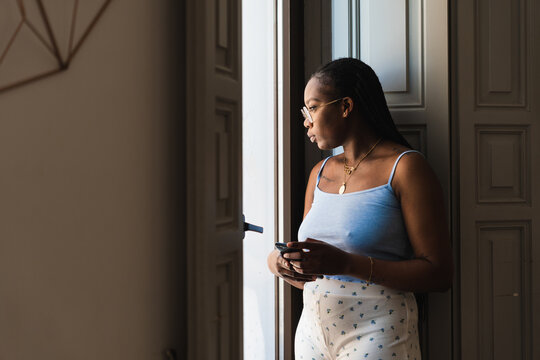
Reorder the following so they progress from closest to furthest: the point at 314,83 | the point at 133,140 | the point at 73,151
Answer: the point at 73,151
the point at 133,140
the point at 314,83

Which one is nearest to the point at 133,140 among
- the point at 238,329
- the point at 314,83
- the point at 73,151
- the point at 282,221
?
the point at 73,151

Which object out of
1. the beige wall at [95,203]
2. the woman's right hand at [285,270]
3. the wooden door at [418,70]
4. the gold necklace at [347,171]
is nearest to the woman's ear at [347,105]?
the gold necklace at [347,171]

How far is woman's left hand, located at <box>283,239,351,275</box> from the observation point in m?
1.31

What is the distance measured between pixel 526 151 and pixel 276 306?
42.1 inches

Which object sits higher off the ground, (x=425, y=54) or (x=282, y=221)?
(x=425, y=54)

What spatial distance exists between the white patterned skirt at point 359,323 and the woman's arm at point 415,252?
2.3 inches

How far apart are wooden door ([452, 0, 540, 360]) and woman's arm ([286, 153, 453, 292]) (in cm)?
45

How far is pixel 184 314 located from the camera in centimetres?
98

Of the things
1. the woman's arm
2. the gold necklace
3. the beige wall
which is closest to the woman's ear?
the gold necklace

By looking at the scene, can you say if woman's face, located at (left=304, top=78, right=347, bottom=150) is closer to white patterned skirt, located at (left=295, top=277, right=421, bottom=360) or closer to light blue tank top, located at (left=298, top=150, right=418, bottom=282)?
light blue tank top, located at (left=298, top=150, right=418, bottom=282)

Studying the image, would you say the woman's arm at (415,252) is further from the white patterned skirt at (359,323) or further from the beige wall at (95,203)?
the beige wall at (95,203)

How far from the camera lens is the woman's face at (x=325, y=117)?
60.2 inches

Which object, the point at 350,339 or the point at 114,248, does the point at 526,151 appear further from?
the point at 114,248

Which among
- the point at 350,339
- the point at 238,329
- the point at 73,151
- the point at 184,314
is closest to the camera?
the point at 73,151
